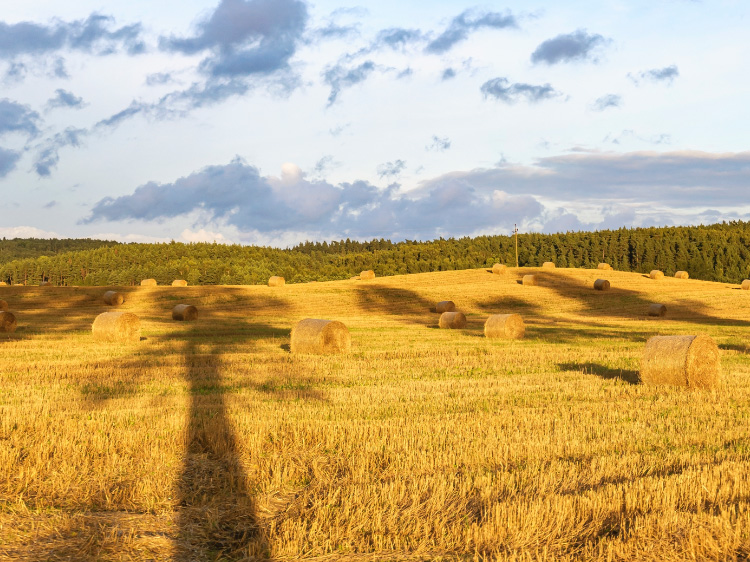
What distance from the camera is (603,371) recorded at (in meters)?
18.2

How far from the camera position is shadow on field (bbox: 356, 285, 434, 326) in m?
46.6

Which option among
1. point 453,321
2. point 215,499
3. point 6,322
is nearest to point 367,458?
point 215,499

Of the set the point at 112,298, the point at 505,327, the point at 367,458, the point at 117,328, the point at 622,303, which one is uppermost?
the point at 112,298

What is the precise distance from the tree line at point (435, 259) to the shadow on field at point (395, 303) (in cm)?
4341

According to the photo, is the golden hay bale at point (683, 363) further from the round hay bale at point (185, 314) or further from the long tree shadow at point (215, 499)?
the round hay bale at point (185, 314)

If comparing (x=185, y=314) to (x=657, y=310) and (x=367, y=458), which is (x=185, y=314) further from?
(x=367, y=458)

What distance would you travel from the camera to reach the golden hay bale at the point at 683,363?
50.6 feet

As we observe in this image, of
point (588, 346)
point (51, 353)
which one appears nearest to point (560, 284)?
point (588, 346)

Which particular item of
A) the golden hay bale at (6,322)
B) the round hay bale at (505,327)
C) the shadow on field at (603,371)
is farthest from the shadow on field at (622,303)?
the golden hay bale at (6,322)

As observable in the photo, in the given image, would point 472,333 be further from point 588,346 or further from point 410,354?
point 410,354

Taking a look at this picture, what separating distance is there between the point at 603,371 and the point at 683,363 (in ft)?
9.69

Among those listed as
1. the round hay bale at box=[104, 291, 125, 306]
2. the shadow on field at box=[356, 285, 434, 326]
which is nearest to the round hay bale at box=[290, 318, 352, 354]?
the shadow on field at box=[356, 285, 434, 326]

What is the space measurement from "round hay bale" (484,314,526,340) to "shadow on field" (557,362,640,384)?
8.50m

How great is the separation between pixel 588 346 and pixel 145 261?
A: 12785cm
